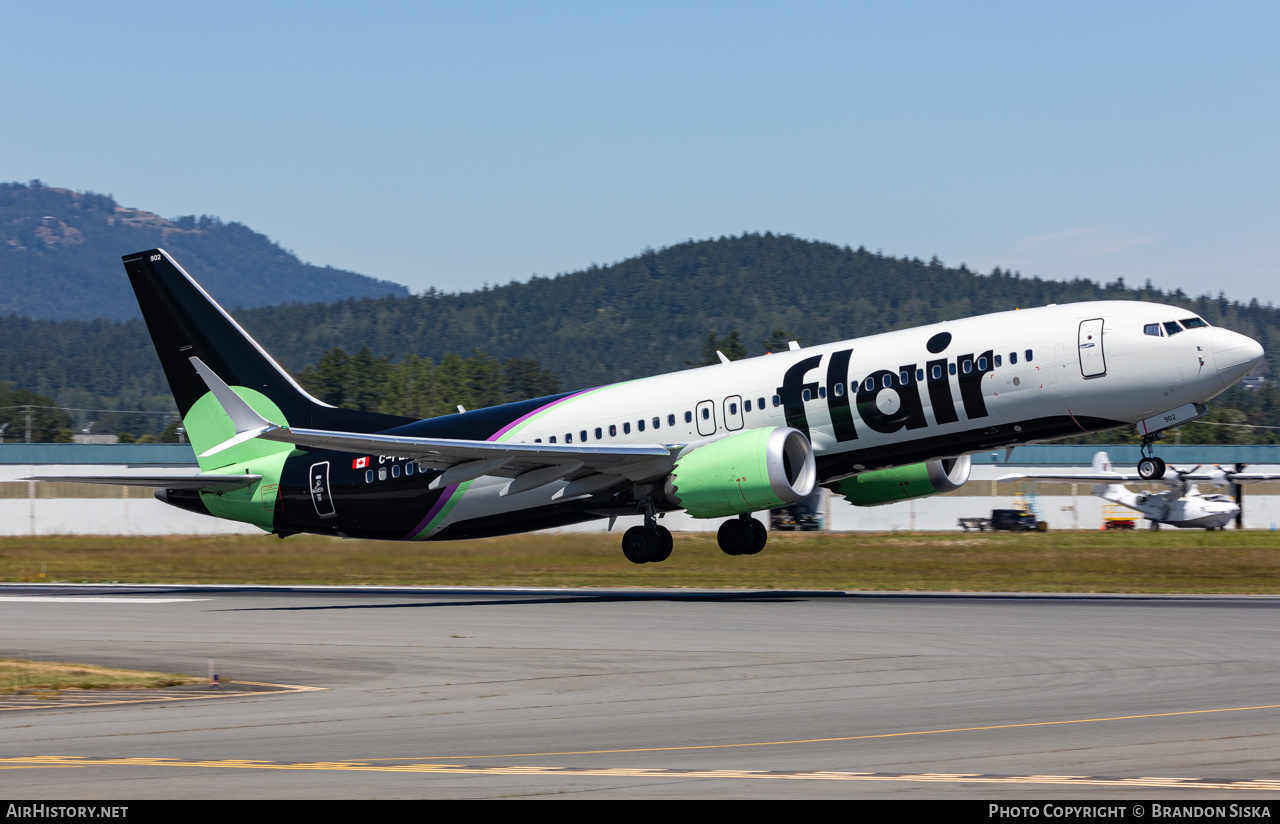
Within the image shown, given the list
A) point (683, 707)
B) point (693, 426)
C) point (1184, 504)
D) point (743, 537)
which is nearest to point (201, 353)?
point (693, 426)

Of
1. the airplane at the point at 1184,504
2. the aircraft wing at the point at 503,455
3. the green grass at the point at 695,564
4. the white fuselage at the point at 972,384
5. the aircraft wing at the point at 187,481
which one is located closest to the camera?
the white fuselage at the point at 972,384

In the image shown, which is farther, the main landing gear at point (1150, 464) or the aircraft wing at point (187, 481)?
the aircraft wing at point (187, 481)

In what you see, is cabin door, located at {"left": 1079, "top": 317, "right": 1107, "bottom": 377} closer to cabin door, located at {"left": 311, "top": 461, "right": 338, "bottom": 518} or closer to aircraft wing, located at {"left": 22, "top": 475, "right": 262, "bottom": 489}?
cabin door, located at {"left": 311, "top": 461, "right": 338, "bottom": 518}

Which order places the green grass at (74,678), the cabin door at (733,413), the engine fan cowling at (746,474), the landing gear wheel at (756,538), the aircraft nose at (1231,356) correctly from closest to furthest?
the green grass at (74,678) → the aircraft nose at (1231,356) → the engine fan cowling at (746,474) → the cabin door at (733,413) → the landing gear wheel at (756,538)

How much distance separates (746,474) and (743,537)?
14.4ft

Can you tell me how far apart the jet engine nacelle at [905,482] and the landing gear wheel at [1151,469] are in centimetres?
618

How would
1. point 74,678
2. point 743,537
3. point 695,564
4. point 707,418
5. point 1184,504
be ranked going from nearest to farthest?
point 74,678 < point 707,418 < point 743,537 < point 695,564 < point 1184,504

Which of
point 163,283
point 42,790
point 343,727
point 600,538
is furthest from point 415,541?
point 42,790

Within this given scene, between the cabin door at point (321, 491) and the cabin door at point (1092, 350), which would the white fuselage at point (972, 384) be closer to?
the cabin door at point (1092, 350)

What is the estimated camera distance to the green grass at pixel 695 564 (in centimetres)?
4006

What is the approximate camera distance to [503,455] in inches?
1335

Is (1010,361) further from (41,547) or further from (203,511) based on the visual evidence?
(41,547)

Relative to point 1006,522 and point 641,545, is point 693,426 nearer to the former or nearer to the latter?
point 641,545

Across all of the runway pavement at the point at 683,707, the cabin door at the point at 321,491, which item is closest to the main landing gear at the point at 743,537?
the runway pavement at the point at 683,707
